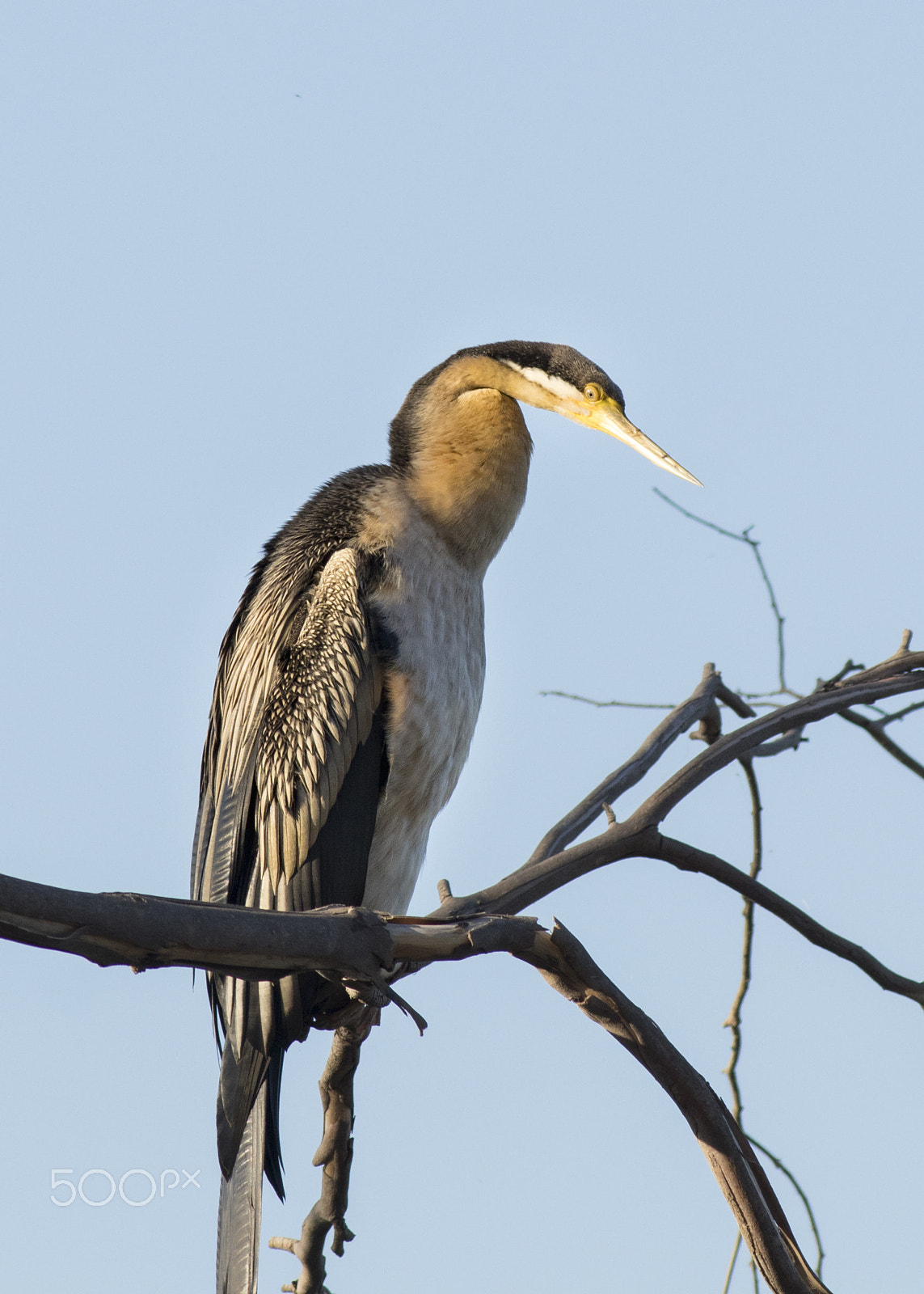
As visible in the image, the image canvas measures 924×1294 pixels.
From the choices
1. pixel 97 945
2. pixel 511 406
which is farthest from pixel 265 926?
pixel 511 406

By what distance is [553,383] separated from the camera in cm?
368

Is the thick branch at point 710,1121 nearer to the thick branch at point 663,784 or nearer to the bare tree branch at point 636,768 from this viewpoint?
the thick branch at point 663,784

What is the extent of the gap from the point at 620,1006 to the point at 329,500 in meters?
1.95

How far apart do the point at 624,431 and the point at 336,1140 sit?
1935 mm

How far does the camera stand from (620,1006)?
2225 mm

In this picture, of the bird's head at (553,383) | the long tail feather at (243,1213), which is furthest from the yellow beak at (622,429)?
the long tail feather at (243,1213)

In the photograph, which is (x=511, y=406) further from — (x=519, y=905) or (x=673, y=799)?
(x=519, y=905)

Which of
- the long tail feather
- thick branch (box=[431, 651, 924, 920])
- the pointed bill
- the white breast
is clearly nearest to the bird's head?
the pointed bill

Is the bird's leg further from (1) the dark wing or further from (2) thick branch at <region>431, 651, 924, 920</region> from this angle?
(2) thick branch at <region>431, 651, 924, 920</region>

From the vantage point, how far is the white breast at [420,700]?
340 cm

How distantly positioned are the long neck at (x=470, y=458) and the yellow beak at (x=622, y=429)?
28 cm

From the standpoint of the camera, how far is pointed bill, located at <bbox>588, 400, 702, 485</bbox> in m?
3.58

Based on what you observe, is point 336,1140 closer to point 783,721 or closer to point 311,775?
point 311,775

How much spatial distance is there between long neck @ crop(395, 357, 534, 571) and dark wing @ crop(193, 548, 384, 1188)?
1.20ft
